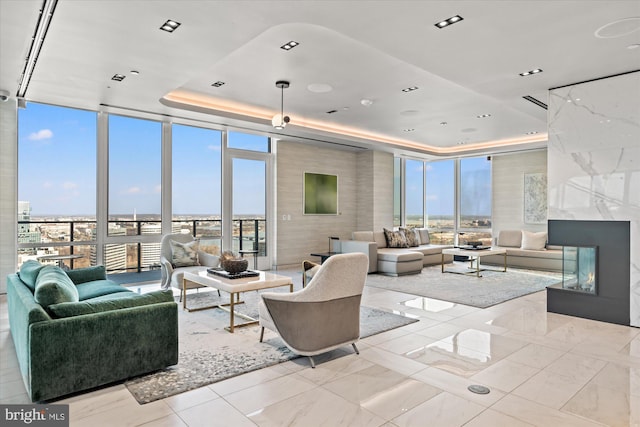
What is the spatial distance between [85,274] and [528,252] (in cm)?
840

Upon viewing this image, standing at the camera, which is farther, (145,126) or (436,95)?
(145,126)

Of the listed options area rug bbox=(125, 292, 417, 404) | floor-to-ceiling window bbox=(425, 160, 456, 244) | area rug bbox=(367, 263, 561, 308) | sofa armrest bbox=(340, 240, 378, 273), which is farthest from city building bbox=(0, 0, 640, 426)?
floor-to-ceiling window bbox=(425, 160, 456, 244)

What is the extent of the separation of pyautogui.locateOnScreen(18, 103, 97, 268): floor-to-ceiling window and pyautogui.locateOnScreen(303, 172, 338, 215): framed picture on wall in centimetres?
441

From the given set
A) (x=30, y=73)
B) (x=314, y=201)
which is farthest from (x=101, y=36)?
(x=314, y=201)

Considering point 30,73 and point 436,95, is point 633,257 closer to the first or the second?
point 436,95

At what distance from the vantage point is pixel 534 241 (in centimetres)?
877

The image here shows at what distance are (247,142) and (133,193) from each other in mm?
2538

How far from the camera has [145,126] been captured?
6793 millimetres

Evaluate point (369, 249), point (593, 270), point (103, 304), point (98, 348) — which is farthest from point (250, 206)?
point (593, 270)

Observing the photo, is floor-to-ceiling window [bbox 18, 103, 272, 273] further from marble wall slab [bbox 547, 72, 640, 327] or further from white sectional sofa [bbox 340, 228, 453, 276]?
marble wall slab [bbox 547, 72, 640, 327]

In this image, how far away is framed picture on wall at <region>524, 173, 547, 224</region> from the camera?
9.61 metres

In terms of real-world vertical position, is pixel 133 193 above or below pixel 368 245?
above

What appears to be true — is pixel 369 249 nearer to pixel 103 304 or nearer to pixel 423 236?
pixel 423 236

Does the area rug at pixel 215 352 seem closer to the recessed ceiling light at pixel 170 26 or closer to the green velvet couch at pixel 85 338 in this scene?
the green velvet couch at pixel 85 338
